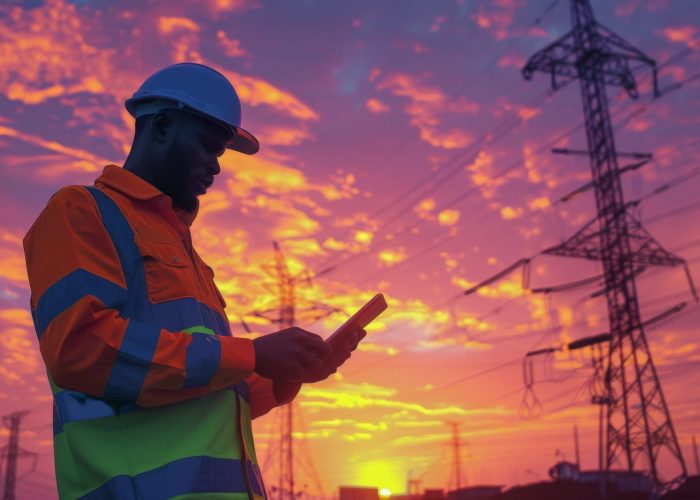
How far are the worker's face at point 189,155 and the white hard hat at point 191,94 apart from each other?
4 centimetres

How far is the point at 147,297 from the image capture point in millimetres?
2361

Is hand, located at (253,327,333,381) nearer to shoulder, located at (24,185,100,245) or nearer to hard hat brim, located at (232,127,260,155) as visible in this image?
shoulder, located at (24,185,100,245)

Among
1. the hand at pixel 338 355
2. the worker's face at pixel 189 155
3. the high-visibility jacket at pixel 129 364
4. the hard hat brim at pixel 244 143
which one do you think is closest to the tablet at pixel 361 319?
the hand at pixel 338 355

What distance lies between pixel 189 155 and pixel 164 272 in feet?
1.40

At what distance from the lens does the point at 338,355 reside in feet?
9.39

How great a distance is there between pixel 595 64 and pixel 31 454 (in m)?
52.8

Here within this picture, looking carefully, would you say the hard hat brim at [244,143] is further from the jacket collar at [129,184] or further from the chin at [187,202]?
the jacket collar at [129,184]

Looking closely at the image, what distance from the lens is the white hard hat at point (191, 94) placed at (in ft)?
8.70

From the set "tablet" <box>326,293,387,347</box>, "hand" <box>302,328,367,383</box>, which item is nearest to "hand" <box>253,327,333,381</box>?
"tablet" <box>326,293,387,347</box>

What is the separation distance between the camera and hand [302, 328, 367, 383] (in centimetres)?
278

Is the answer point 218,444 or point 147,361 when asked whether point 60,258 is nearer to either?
point 147,361

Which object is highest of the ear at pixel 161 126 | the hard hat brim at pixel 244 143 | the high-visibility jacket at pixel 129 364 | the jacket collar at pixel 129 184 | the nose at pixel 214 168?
the hard hat brim at pixel 244 143

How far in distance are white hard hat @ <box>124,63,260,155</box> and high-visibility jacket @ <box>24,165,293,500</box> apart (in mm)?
381

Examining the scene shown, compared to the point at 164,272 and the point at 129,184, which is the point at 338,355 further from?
the point at 129,184
